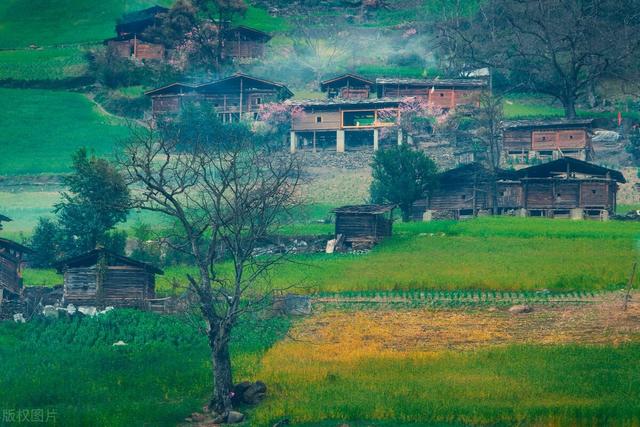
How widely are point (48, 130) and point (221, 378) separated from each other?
64888 mm

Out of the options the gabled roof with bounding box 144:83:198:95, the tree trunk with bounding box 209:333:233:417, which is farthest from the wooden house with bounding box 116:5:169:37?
the tree trunk with bounding box 209:333:233:417

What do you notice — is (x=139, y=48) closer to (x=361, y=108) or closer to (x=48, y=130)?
(x=48, y=130)

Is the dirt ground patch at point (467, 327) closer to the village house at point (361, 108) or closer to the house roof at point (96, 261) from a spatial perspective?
the house roof at point (96, 261)

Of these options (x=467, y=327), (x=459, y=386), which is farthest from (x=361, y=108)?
(x=459, y=386)

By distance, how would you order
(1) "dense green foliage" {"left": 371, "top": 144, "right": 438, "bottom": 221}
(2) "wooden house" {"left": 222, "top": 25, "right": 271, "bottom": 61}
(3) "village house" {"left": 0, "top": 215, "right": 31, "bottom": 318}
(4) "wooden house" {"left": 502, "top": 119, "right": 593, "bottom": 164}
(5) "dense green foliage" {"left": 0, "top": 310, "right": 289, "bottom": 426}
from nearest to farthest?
(5) "dense green foliage" {"left": 0, "top": 310, "right": 289, "bottom": 426} → (3) "village house" {"left": 0, "top": 215, "right": 31, "bottom": 318} → (1) "dense green foliage" {"left": 371, "top": 144, "right": 438, "bottom": 221} → (4) "wooden house" {"left": 502, "top": 119, "right": 593, "bottom": 164} → (2) "wooden house" {"left": 222, "top": 25, "right": 271, "bottom": 61}

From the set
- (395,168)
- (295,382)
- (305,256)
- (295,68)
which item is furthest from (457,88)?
(295,382)

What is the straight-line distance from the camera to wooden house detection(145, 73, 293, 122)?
93.9 meters

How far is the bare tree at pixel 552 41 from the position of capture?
317ft

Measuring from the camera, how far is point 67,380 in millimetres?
36875

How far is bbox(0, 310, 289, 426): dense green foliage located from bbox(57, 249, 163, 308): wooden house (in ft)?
9.69

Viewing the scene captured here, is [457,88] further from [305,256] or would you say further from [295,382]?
[295,382]

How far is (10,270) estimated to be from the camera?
5491cm

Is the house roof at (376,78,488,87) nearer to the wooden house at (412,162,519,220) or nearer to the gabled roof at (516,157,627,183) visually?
the wooden house at (412,162,519,220)

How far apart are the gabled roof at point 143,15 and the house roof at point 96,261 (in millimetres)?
59470
